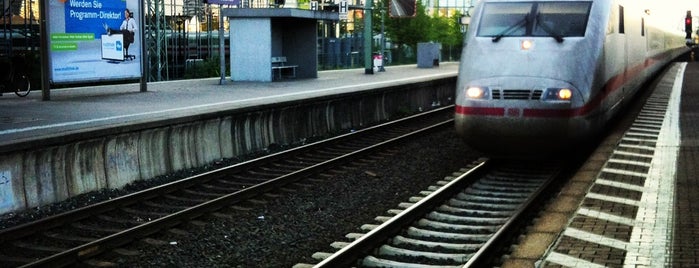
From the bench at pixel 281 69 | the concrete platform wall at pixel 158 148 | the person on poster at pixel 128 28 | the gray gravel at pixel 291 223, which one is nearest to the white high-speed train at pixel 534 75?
the gray gravel at pixel 291 223

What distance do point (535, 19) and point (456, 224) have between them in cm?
429

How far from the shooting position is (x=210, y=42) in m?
41.2

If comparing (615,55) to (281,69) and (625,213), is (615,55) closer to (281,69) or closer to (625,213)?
(625,213)

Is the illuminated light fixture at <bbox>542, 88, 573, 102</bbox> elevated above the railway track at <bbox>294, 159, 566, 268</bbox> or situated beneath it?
elevated above

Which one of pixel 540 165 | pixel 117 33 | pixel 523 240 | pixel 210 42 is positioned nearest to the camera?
pixel 523 240

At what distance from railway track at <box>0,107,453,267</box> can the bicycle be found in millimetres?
8152

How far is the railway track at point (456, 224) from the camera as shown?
7.85 metres

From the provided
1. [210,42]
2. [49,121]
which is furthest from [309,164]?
[210,42]

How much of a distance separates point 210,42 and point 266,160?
1110 inches

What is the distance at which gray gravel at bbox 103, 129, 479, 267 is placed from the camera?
26.7 ft

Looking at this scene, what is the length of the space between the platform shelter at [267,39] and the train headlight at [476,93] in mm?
16223

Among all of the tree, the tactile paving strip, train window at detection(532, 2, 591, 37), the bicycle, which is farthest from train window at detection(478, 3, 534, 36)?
the tree

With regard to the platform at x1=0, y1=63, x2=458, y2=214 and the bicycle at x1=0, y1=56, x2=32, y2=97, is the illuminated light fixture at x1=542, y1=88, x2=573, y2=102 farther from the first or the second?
the bicycle at x1=0, y1=56, x2=32, y2=97

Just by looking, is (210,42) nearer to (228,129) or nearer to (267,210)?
(228,129)
